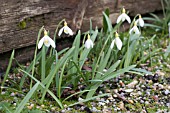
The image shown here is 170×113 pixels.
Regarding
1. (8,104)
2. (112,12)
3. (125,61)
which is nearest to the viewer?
(8,104)

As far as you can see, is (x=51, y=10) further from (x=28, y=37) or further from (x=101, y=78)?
(x=101, y=78)

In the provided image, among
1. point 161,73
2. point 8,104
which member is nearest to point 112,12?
point 161,73

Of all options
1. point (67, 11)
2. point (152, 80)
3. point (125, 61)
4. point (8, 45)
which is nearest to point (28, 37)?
point (8, 45)

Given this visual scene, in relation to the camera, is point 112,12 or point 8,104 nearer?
point 8,104

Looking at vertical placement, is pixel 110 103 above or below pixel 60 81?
below

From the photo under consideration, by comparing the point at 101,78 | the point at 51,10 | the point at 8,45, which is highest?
the point at 51,10

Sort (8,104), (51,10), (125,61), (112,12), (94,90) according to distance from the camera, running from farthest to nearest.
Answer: (112,12) → (51,10) → (125,61) → (94,90) → (8,104)
